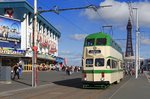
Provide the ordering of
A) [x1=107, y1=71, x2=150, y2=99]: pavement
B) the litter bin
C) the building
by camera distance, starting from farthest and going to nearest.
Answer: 1. the building
2. the litter bin
3. [x1=107, y1=71, x2=150, y2=99]: pavement

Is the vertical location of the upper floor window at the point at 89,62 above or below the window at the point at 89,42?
below

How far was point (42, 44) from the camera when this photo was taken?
8462 cm

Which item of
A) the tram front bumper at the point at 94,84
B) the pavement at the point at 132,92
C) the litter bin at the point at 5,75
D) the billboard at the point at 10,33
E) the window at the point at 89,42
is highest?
the billboard at the point at 10,33

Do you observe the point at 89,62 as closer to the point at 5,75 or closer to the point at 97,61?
the point at 97,61

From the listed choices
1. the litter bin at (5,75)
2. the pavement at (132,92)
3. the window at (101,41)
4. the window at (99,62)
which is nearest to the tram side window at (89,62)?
the window at (99,62)

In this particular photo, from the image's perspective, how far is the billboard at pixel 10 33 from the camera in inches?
2452

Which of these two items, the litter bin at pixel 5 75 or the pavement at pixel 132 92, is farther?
the litter bin at pixel 5 75

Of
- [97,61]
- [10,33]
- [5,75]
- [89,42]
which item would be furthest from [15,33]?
[97,61]

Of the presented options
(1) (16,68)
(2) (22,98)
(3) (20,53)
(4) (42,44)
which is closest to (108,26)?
(3) (20,53)

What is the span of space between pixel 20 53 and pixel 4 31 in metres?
6.26

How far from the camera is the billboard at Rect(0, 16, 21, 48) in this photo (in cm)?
6228

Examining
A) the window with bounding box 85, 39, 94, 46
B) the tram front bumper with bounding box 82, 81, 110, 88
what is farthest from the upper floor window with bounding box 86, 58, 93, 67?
the tram front bumper with bounding box 82, 81, 110, 88

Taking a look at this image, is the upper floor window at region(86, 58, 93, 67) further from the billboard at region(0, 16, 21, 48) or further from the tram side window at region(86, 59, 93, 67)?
the billboard at region(0, 16, 21, 48)

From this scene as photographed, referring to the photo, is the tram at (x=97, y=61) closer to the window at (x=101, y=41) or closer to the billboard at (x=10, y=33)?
the window at (x=101, y=41)
